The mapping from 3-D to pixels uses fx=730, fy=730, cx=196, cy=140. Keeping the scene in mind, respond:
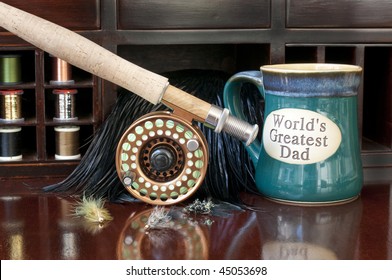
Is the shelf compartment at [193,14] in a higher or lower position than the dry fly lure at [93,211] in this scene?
higher

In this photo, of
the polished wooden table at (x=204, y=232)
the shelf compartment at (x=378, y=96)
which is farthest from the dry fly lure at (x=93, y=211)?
the shelf compartment at (x=378, y=96)

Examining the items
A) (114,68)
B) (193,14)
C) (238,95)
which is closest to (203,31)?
(193,14)

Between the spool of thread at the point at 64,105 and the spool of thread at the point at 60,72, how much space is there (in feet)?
0.05

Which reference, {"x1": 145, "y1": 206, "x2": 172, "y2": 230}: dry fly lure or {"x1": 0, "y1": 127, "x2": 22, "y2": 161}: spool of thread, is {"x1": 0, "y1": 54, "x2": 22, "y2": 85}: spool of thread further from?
{"x1": 145, "y1": 206, "x2": 172, "y2": 230}: dry fly lure

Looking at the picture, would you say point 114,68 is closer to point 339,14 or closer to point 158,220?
point 158,220

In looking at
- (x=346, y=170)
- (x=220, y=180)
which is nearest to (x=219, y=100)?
(x=220, y=180)

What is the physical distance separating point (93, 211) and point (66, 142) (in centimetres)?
24

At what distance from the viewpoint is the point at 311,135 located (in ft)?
3.38

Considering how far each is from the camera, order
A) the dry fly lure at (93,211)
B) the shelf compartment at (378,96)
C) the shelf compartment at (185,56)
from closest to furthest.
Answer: the dry fly lure at (93,211) → the shelf compartment at (378,96) → the shelf compartment at (185,56)

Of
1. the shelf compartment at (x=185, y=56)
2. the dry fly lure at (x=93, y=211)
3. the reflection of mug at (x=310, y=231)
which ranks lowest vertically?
the reflection of mug at (x=310, y=231)

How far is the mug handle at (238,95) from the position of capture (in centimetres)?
111

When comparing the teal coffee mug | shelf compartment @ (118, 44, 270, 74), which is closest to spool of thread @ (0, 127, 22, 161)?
shelf compartment @ (118, 44, 270, 74)

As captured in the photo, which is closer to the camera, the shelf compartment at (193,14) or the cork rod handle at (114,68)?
the cork rod handle at (114,68)

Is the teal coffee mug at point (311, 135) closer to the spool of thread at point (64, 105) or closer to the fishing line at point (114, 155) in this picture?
the fishing line at point (114, 155)
